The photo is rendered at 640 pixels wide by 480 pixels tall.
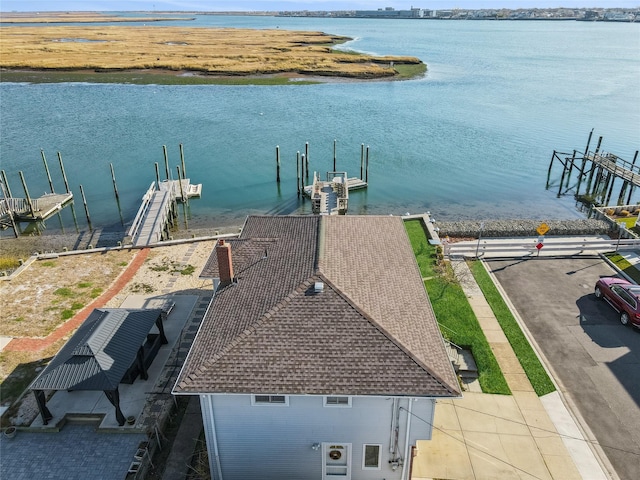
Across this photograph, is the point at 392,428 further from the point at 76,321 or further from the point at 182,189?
the point at 182,189

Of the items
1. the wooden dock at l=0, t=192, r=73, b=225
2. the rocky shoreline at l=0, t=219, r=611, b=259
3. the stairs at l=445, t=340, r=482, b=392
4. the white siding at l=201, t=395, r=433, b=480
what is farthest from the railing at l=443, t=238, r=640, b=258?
the wooden dock at l=0, t=192, r=73, b=225

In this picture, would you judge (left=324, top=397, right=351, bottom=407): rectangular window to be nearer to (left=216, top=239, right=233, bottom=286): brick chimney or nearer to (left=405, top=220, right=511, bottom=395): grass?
(left=216, top=239, right=233, bottom=286): brick chimney

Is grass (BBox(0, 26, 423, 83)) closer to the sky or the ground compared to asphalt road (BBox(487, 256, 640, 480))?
closer to the sky

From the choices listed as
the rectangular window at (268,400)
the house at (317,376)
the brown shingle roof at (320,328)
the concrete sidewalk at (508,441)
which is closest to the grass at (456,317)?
the concrete sidewalk at (508,441)

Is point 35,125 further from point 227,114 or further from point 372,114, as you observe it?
point 372,114

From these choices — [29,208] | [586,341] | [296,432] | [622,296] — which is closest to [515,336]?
[586,341]

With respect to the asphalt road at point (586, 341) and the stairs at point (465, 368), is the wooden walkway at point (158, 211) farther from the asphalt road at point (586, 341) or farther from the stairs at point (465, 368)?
the asphalt road at point (586, 341)
